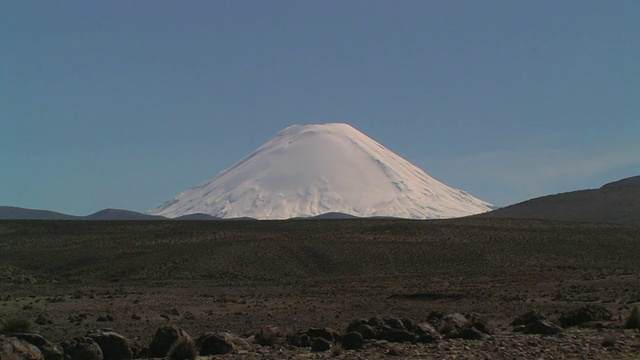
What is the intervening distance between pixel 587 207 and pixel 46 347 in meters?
114

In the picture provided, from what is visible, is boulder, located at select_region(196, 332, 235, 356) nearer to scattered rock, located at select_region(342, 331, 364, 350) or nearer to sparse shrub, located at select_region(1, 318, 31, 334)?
scattered rock, located at select_region(342, 331, 364, 350)

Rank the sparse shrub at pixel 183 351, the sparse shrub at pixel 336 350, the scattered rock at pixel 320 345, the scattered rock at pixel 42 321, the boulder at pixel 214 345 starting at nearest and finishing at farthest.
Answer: the sparse shrub at pixel 183 351 < the sparse shrub at pixel 336 350 < the boulder at pixel 214 345 < the scattered rock at pixel 320 345 < the scattered rock at pixel 42 321

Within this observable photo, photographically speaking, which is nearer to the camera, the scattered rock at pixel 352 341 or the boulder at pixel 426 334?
the scattered rock at pixel 352 341

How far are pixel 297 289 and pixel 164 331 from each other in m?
30.1

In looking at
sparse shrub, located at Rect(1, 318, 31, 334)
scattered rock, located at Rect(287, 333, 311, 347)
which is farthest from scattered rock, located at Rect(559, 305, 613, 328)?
sparse shrub, located at Rect(1, 318, 31, 334)

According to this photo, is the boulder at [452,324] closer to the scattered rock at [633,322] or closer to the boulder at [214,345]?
the scattered rock at [633,322]

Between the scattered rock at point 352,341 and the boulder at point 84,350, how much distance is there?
205 inches

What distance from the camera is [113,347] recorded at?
1661 cm

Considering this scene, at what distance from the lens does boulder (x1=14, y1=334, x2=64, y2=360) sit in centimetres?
1550

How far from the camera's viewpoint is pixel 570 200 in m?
129

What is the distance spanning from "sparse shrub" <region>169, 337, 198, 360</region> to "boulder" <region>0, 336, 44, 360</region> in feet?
8.28

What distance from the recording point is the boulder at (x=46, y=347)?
50.9 ft

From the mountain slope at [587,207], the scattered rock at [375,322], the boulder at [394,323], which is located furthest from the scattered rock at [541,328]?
the mountain slope at [587,207]

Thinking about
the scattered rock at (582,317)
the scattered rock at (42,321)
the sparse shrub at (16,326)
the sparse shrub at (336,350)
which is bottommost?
the sparse shrub at (336,350)
